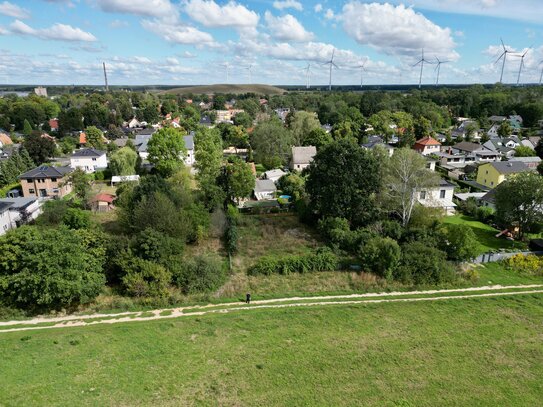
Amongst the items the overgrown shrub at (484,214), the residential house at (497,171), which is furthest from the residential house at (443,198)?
the residential house at (497,171)

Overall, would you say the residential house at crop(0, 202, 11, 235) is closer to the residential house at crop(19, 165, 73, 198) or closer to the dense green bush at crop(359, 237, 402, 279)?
the residential house at crop(19, 165, 73, 198)

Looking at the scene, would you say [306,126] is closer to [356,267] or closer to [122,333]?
[356,267]

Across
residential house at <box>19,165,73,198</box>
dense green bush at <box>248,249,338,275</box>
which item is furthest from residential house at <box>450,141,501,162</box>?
residential house at <box>19,165,73,198</box>

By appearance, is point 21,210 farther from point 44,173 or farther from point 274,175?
point 274,175

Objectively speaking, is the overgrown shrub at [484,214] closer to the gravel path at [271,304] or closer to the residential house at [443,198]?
the residential house at [443,198]

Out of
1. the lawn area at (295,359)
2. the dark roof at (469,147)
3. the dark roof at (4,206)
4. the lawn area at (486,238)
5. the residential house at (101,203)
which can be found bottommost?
the lawn area at (295,359)
